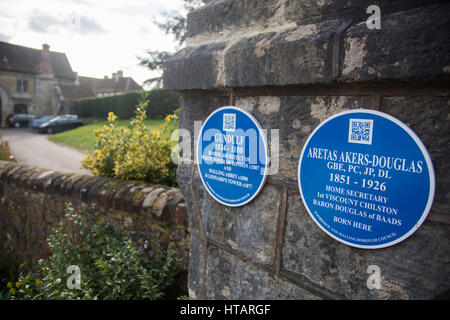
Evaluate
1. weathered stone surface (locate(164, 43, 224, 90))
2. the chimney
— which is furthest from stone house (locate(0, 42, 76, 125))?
weathered stone surface (locate(164, 43, 224, 90))

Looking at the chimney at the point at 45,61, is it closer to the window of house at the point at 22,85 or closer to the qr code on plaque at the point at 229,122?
the window of house at the point at 22,85

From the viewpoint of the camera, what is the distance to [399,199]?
3.56 ft

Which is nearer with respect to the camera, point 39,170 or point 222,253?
point 222,253

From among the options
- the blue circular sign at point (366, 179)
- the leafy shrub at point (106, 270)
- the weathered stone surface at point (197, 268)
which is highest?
the blue circular sign at point (366, 179)

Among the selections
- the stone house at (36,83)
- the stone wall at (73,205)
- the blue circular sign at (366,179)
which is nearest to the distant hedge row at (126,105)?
the stone house at (36,83)

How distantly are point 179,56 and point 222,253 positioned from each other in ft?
4.01

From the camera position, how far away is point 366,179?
1167 mm

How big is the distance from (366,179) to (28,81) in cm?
3812

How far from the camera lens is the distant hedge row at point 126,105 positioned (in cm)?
2033

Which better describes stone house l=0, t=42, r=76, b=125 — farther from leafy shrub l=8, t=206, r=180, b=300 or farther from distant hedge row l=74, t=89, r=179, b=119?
leafy shrub l=8, t=206, r=180, b=300

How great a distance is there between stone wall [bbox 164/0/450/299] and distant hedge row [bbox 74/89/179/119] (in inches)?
615

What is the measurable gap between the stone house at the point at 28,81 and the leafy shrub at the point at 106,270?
31742mm
